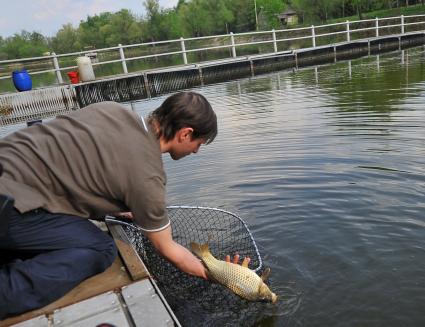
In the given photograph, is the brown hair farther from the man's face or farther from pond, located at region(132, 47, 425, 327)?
pond, located at region(132, 47, 425, 327)

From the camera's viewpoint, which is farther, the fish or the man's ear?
the fish

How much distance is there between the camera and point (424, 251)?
3643 mm

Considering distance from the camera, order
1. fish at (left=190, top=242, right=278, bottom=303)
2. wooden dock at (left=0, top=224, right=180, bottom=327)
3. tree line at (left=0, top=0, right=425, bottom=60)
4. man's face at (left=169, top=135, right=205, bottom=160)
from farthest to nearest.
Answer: tree line at (left=0, top=0, right=425, bottom=60) < fish at (left=190, top=242, right=278, bottom=303) < man's face at (left=169, top=135, right=205, bottom=160) < wooden dock at (left=0, top=224, right=180, bottom=327)

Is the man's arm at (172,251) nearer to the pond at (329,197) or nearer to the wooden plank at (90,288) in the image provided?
the wooden plank at (90,288)

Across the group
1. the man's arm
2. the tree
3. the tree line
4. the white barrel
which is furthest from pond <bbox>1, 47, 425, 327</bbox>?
the tree

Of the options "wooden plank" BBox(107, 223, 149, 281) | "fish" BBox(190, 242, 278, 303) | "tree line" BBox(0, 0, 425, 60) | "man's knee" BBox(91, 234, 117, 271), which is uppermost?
"tree line" BBox(0, 0, 425, 60)

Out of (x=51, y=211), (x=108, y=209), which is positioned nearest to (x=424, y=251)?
(x=108, y=209)

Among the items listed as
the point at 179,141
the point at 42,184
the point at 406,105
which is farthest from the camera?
the point at 406,105

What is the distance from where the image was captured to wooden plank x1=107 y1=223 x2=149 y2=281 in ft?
8.27

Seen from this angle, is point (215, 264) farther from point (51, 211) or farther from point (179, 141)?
point (51, 211)

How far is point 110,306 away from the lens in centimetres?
224

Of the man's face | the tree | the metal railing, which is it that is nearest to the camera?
the man's face

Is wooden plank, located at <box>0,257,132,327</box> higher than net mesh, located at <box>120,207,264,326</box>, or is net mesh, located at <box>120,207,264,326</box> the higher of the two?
wooden plank, located at <box>0,257,132,327</box>

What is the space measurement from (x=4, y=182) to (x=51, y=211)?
0.99 feet
